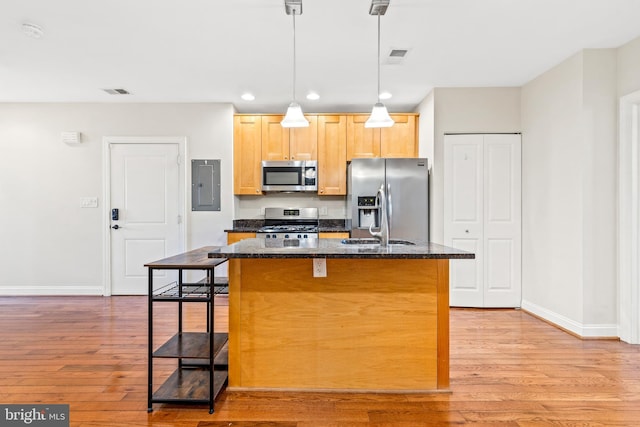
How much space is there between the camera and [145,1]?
98.8 inches

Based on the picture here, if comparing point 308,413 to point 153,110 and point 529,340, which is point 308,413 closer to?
point 529,340

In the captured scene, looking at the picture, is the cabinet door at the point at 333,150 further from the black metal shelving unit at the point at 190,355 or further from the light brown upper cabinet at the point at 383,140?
the black metal shelving unit at the point at 190,355

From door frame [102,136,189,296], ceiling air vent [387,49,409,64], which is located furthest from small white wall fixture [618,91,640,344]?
door frame [102,136,189,296]

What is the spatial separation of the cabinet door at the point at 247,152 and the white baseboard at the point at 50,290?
2.18m

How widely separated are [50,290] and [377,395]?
452 centimetres

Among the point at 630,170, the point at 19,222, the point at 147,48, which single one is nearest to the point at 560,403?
the point at 630,170

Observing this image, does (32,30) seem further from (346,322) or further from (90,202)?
(346,322)

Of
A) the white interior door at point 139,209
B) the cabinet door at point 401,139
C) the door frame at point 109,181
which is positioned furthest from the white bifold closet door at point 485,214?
the white interior door at point 139,209

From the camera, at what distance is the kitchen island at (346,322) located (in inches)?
88.3

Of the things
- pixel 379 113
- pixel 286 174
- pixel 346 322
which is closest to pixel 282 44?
pixel 379 113

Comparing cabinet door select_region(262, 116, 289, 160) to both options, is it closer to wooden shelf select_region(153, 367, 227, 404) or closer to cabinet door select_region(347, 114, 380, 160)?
cabinet door select_region(347, 114, 380, 160)

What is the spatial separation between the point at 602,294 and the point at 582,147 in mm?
1259

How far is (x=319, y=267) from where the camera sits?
214 centimetres

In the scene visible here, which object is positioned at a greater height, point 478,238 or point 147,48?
point 147,48
